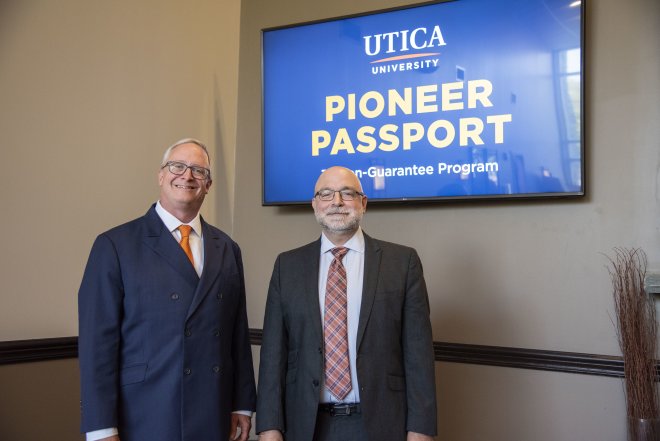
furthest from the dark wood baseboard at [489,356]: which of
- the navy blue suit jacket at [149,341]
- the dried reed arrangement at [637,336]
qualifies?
the navy blue suit jacket at [149,341]

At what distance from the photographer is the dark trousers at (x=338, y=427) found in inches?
91.8

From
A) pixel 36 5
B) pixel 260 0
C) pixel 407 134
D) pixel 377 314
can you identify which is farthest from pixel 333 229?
pixel 260 0

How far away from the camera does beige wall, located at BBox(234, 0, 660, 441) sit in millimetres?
3135

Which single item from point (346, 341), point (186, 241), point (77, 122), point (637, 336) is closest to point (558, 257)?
point (637, 336)

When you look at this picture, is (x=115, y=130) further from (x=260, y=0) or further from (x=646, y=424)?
(x=646, y=424)

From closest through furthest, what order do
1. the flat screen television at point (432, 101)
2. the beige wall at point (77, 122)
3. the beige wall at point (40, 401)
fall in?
the beige wall at point (40, 401) → the beige wall at point (77, 122) → the flat screen television at point (432, 101)

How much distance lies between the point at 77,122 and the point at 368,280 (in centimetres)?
175

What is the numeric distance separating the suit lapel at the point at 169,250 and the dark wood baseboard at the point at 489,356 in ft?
3.50

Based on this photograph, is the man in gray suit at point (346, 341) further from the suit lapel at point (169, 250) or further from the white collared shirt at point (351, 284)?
the suit lapel at point (169, 250)

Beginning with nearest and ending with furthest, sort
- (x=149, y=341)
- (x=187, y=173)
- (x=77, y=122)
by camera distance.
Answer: (x=149, y=341), (x=187, y=173), (x=77, y=122)

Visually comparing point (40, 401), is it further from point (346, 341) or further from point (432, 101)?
point (432, 101)

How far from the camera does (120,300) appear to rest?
2209 millimetres

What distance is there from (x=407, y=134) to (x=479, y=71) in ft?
1.58

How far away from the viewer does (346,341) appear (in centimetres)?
237
